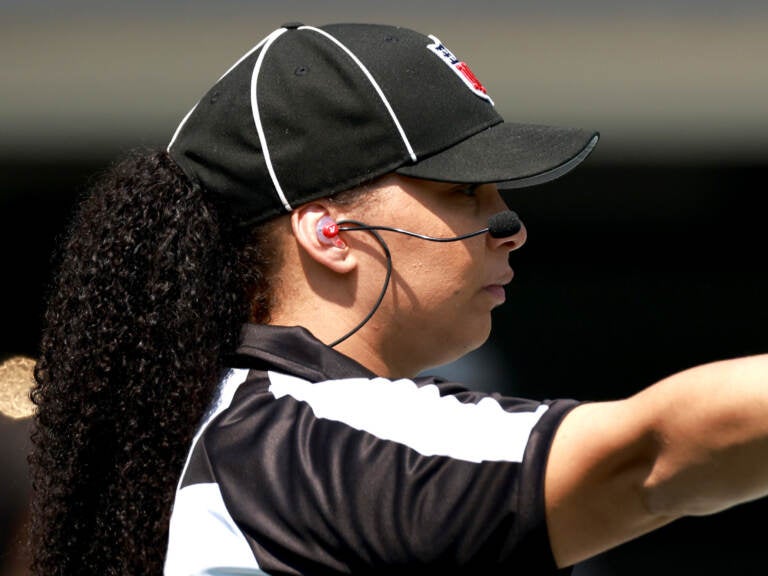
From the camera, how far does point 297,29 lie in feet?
5.98

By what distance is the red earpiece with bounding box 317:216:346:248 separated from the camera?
1.70 meters

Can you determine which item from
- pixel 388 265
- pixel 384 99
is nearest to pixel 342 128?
pixel 384 99

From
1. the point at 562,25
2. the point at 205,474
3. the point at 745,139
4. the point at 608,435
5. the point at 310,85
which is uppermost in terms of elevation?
the point at 310,85

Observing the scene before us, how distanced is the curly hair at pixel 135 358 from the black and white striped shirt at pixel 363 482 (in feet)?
0.37

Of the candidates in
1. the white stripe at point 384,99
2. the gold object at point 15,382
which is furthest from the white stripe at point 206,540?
the gold object at point 15,382

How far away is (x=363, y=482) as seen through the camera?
54.9 inches

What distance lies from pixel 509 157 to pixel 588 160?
3.57 meters

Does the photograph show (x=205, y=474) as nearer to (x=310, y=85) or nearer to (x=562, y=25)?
(x=310, y=85)

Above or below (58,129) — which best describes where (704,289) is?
below

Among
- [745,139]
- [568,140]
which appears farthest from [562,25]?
[568,140]

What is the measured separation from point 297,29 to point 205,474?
677mm

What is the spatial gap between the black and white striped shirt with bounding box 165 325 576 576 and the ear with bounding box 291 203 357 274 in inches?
7.3

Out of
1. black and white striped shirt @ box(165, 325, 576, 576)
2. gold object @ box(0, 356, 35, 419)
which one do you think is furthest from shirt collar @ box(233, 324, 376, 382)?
gold object @ box(0, 356, 35, 419)

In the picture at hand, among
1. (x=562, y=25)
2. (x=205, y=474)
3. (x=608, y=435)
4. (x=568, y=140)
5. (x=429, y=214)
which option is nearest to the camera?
(x=608, y=435)
